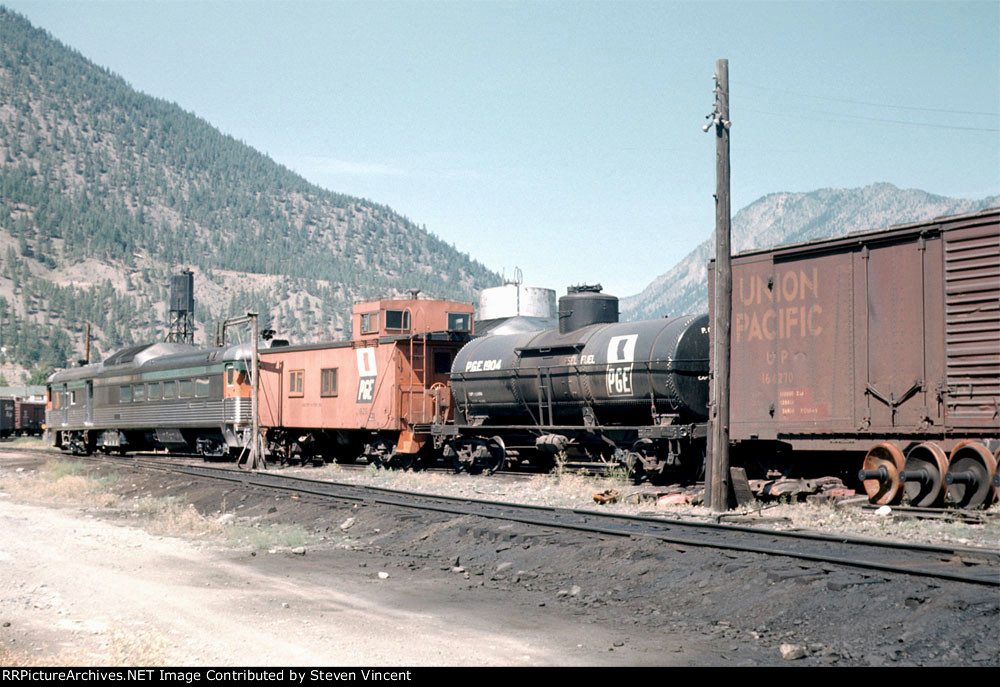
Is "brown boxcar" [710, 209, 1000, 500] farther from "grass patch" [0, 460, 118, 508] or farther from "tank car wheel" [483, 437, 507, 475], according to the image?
"grass patch" [0, 460, 118, 508]

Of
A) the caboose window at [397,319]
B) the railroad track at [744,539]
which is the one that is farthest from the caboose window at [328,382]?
the railroad track at [744,539]

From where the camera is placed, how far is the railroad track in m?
9.41

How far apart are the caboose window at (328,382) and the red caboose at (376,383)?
0.03 m

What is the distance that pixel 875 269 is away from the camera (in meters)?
15.1

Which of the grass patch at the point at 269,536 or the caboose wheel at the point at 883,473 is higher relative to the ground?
the caboose wheel at the point at 883,473

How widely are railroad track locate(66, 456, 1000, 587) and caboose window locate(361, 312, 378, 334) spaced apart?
894 cm

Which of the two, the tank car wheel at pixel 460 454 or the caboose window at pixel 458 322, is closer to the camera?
the tank car wheel at pixel 460 454

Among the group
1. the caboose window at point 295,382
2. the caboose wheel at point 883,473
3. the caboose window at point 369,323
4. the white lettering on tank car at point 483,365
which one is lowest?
the caboose wheel at point 883,473

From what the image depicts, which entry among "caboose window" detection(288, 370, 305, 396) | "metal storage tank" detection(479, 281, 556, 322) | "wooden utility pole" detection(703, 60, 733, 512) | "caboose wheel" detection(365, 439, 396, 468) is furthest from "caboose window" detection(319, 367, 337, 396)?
"wooden utility pole" detection(703, 60, 733, 512)

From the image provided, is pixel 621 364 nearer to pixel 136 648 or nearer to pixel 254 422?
pixel 254 422

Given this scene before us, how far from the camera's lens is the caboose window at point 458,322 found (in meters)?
28.5

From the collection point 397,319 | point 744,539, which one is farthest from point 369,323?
point 744,539

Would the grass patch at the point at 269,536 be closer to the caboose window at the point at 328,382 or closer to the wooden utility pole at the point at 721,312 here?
the wooden utility pole at the point at 721,312

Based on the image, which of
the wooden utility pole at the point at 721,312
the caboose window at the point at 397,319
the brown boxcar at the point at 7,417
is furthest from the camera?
the brown boxcar at the point at 7,417
